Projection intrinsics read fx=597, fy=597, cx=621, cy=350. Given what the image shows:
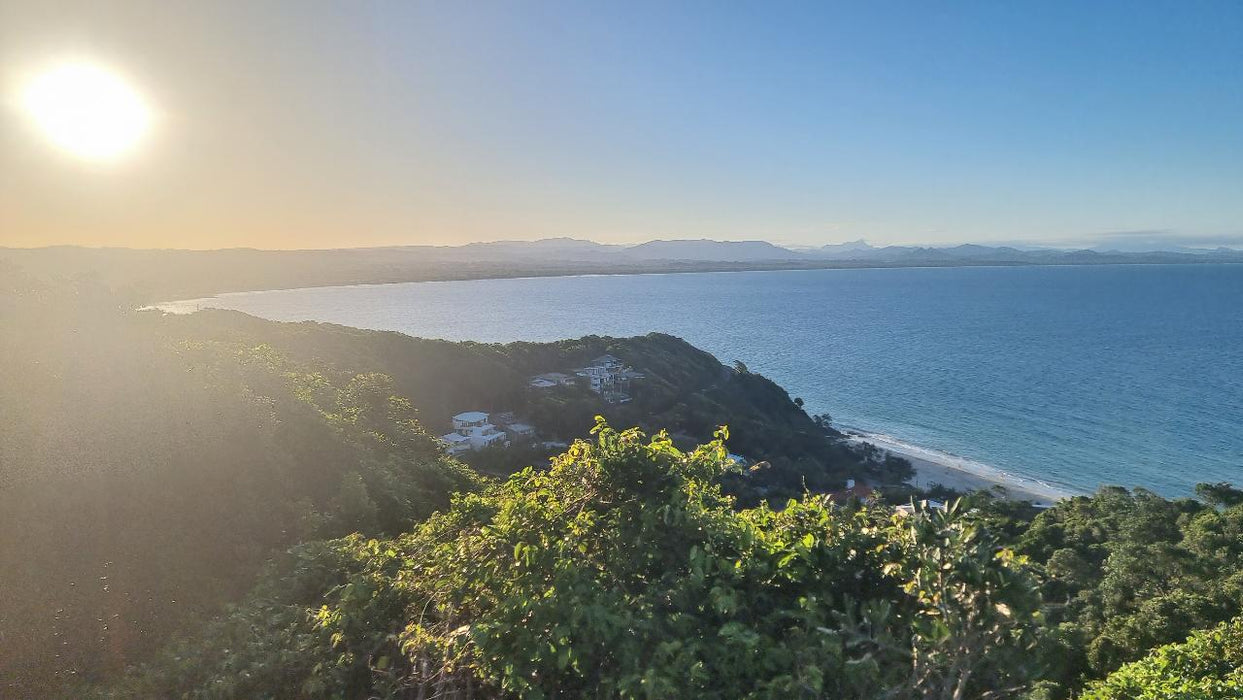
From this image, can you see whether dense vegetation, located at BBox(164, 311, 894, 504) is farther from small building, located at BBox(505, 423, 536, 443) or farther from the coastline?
the coastline

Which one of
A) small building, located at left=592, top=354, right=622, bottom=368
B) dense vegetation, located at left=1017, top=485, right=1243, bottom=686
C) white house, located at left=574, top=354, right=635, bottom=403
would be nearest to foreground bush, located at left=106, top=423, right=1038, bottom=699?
dense vegetation, located at left=1017, top=485, right=1243, bottom=686

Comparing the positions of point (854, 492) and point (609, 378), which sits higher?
point (609, 378)

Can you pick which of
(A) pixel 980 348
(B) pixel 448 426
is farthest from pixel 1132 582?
(A) pixel 980 348

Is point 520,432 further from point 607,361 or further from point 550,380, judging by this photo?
point 607,361

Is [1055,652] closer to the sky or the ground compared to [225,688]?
closer to the ground

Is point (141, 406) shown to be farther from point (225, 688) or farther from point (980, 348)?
point (980, 348)

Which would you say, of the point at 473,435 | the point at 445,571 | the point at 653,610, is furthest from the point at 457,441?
the point at 653,610
